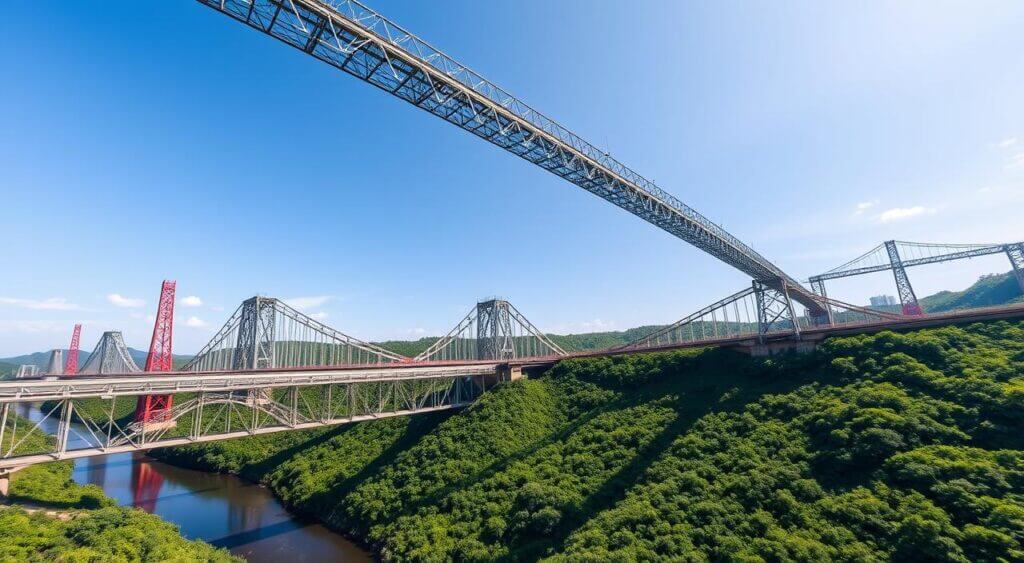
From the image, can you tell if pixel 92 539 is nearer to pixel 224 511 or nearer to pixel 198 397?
pixel 198 397

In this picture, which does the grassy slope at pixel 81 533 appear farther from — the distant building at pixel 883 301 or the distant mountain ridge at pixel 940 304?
the distant building at pixel 883 301

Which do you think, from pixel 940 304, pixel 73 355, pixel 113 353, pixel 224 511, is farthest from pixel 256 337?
pixel 940 304

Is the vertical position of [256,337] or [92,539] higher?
[256,337]

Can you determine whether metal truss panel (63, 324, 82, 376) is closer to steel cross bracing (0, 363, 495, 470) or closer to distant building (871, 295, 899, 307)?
steel cross bracing (0, 363, 495, 470)

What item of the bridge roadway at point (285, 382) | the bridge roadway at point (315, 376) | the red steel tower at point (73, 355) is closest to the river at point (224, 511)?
the bridge roadway at point (285, 382)

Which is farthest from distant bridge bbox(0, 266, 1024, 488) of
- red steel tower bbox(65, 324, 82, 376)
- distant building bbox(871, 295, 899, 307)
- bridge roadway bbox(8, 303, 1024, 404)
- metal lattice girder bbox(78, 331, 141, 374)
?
distant building bbox(871, 295, 899, 307)

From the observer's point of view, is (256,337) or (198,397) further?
(256,337)
